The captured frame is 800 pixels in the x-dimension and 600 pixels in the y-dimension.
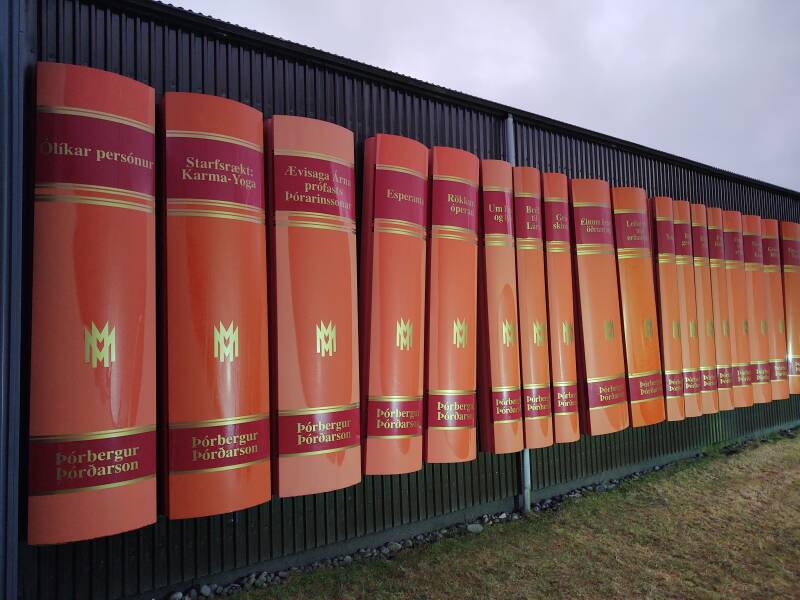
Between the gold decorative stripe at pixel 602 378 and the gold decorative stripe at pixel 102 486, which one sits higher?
the gold decorative stripe at pixel 602 378

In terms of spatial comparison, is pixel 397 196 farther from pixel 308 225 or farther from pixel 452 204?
pixel 308 225

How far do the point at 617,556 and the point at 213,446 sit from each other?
156 cm

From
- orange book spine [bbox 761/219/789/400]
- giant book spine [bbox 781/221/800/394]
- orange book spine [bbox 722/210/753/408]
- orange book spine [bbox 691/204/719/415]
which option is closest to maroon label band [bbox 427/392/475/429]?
orange book spine [bbox 691/204/719/415]

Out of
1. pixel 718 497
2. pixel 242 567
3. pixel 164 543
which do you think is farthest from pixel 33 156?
pixel 718 497

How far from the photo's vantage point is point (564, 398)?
2.26m

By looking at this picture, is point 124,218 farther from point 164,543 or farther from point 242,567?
point 242,567

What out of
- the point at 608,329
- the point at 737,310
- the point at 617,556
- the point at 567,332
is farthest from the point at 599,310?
the point at 737,310

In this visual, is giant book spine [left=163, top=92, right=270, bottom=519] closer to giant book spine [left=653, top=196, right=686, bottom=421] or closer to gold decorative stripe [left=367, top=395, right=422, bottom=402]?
gold decorative stripe [left=367, top=395, right=422, bottom=402]

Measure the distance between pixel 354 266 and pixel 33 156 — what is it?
0.96m

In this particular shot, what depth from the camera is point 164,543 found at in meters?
1.58

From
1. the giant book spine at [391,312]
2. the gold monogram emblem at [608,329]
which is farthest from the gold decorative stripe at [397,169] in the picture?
the gold monogram emblem at [608,329]

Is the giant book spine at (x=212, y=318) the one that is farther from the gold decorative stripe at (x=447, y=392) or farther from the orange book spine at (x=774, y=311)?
the orange book spine at (x=774, y=311)

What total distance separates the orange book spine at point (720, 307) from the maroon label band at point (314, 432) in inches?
94.8

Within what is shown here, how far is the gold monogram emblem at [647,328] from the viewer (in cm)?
251
